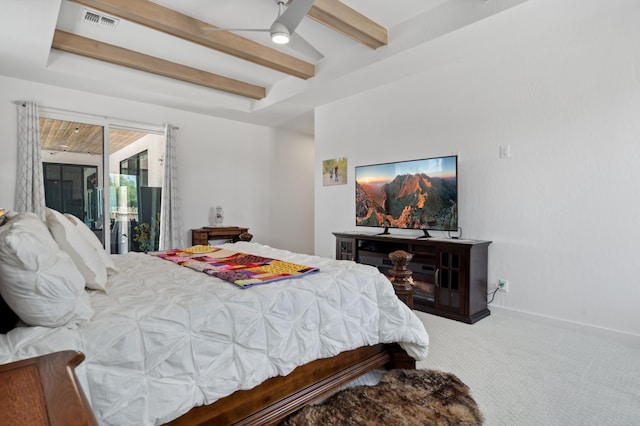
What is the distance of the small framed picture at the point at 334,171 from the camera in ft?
16.3

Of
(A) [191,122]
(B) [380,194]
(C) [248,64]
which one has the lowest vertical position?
(B) [380,194]

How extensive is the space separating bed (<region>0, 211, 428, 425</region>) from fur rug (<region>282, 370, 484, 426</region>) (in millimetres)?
83

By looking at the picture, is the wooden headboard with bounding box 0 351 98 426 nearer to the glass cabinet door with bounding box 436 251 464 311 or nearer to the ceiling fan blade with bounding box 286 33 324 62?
the ceiling fan blade with bounding box 286 33 324 62

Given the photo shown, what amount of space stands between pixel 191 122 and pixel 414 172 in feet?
11.8

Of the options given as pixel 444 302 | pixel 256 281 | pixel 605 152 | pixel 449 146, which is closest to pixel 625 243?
pixel 605 152

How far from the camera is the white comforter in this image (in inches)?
45.5

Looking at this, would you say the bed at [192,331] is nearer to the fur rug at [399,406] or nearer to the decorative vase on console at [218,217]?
the fur rug at [399,406]

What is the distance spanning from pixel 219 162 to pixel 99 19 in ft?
9.17

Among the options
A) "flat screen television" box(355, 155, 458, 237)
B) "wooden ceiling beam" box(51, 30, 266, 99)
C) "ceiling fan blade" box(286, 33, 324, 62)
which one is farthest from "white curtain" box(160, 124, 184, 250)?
"ceiling fan blade" box(286, 33, 324, 62)

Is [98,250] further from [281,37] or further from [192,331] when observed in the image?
[281,37]

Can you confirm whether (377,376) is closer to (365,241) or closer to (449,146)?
(365,241)

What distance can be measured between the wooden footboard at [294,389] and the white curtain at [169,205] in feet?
12.6

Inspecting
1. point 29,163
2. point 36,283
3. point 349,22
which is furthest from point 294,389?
point 29,163

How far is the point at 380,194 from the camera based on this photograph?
14.1 feet
